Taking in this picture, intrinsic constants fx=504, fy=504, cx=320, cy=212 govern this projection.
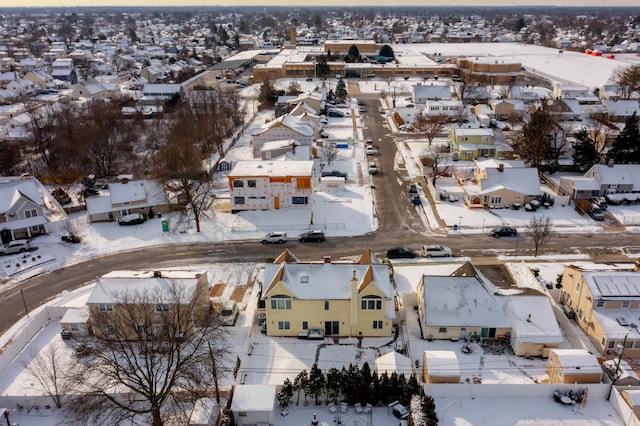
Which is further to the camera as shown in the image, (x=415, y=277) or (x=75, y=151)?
(x=75, y=151)

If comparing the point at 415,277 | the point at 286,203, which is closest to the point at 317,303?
the point at 415,277

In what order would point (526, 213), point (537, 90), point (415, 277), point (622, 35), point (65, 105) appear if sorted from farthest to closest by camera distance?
point (622, 35) → point (537, 90) → point (65, 105) → point (526, 213) → point (415, 277)

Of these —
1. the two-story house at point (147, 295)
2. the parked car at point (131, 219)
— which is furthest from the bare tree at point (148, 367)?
the parked car at point (131, 219)

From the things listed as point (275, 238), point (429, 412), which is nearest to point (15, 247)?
point (275, 238)

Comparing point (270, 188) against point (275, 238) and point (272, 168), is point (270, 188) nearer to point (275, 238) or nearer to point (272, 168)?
point (272, 168)

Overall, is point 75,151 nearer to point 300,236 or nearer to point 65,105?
point 65,105

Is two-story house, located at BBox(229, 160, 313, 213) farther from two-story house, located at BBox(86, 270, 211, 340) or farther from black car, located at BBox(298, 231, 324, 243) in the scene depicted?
two-story house, located at BBox(86, 270, 211, 340)

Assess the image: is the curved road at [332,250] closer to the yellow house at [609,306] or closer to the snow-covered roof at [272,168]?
the snow-covered roof at [272,168]
